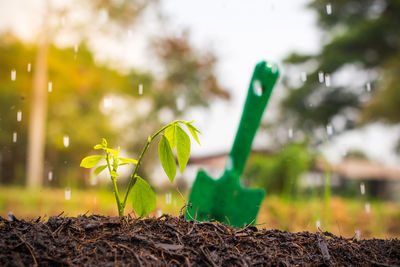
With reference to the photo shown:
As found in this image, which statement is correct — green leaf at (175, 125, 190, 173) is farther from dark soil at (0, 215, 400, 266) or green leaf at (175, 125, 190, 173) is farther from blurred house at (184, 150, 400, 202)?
blurred house at (184, 150, 400, 202)

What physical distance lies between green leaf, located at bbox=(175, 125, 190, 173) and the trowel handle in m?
0.62

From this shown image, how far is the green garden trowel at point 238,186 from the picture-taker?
1214 millimetres

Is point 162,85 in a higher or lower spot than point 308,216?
higher

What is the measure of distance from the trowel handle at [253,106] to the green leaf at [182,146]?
2.03ft

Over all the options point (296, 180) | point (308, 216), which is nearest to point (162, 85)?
point (296, 180)

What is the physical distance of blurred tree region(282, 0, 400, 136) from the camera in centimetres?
692

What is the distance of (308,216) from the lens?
2.30 meters

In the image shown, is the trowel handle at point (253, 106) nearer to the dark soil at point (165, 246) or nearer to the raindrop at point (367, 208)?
the dark soil at point (165, 246)

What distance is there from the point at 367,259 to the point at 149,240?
0.49 m

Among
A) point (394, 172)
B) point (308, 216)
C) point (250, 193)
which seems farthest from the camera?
point (394, 172)

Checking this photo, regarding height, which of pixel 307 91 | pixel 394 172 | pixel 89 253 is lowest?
pixel 394 172

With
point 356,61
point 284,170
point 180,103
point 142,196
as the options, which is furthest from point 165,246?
point 356,61

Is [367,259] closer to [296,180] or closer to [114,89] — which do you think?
[296,180]

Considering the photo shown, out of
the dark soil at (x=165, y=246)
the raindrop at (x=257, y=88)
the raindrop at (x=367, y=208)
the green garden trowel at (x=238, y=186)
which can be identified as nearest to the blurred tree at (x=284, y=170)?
the raindrop at (x=367, y=208)
